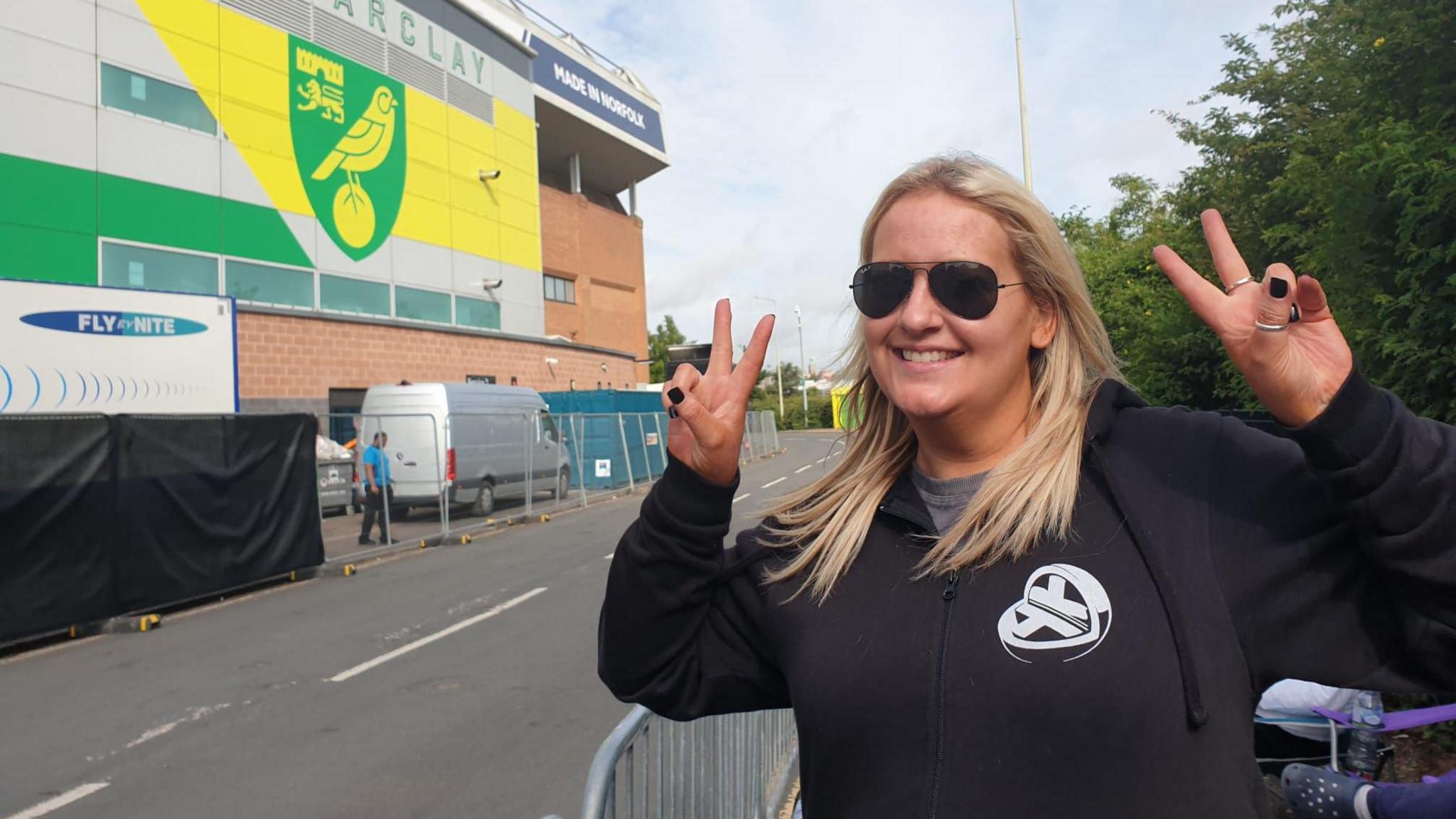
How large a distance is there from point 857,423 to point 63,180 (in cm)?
2006

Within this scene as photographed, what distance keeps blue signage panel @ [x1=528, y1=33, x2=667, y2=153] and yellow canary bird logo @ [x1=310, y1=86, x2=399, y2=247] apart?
29.2 feet

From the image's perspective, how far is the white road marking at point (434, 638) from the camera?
6.67m

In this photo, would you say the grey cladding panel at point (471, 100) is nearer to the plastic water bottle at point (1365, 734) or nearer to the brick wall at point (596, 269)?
the brick wall at point (596, 269)

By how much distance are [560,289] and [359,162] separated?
11870 mm

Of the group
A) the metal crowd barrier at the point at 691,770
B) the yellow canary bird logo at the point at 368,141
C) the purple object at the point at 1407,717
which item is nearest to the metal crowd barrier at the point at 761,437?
the yellow canary bird logo at the point at 368,141

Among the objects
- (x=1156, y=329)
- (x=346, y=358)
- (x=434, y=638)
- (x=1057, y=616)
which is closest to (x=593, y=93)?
(x=346, y=358)

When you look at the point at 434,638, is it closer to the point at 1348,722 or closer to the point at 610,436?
the point at 1348,722

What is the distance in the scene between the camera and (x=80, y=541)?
841 cm

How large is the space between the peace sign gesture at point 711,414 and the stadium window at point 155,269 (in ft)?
59.9

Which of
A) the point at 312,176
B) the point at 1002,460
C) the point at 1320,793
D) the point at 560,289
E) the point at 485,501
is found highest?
the point at 312,176

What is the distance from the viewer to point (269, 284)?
66.6 ft

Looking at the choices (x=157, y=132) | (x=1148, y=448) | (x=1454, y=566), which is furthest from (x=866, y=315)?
(x=157, y=132)

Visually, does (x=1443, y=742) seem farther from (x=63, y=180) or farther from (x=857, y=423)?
(x=63, y=180)

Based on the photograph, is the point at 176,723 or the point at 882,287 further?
the point at 176,723
